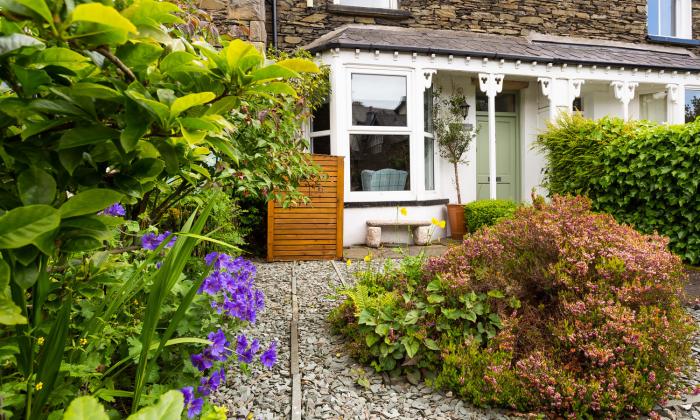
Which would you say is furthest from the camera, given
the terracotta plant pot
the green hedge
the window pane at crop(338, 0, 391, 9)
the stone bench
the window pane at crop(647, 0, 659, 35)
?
the window pane at crop(647, 0, 659, 35)

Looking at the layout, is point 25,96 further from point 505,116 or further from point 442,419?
point 505,116

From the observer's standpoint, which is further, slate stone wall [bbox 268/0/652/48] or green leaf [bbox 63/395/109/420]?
slate stone wall [bbox 268/0/652/48]

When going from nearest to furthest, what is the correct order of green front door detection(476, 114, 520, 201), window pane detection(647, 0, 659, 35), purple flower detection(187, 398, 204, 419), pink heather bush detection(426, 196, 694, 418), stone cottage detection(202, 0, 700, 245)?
purple flower detection(187, 398, 204, 419) < pink heather bush detection(426, 196, 694, 418) < stone cottage detection(202, 0, 700, 245) < green front door detection(476, 114, 520, 201) < window pane detection(647, 0, 659, 35)

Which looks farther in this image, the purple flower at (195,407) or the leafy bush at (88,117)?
the purple flower at (195,407)

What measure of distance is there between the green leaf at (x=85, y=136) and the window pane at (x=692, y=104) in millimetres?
12728

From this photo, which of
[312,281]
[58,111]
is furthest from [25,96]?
[312,281]

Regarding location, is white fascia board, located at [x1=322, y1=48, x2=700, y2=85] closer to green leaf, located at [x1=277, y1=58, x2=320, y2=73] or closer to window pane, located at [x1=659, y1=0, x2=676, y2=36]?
window pane, located at [x1=659, y1=0, x2=676, y2=36]

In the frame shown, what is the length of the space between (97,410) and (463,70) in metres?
7.97

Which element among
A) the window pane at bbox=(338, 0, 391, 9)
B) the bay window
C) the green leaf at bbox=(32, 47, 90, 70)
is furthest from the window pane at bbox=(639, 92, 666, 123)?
the green leaf at bbox=(32, 47, 90, 70)

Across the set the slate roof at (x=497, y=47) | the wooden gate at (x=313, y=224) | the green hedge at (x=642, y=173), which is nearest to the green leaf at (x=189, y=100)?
the wooden gate at (x=313, y=224)

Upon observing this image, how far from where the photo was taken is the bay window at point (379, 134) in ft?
23.5

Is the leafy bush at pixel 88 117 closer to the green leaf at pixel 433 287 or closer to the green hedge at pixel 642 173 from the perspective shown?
the green leaf at pixel 433 287

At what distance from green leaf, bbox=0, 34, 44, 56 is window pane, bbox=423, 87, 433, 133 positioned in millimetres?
7655

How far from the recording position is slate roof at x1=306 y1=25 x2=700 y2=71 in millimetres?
7203
